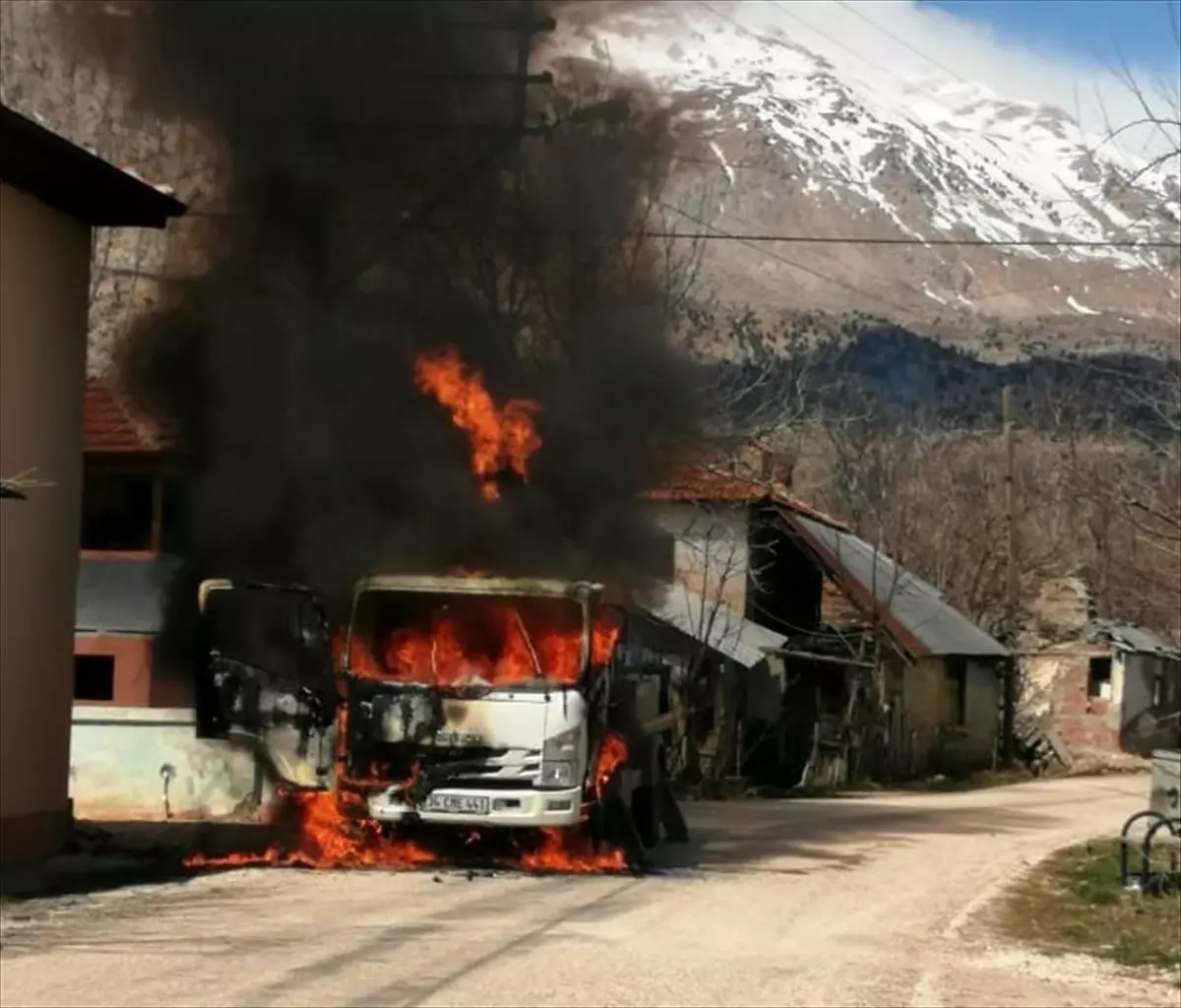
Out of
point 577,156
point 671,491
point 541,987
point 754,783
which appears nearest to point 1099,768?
point 754,783

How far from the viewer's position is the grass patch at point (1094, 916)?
1174cm

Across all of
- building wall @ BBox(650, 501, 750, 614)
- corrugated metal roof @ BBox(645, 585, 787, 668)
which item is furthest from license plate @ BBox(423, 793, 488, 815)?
building wall @ BBox(650, 501, 750, 614)

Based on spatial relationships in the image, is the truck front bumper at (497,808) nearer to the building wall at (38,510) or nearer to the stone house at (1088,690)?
the building wall at (38,510)

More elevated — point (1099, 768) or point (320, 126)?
point (320, 126)

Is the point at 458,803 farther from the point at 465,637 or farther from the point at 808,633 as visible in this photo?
the point at 808,633

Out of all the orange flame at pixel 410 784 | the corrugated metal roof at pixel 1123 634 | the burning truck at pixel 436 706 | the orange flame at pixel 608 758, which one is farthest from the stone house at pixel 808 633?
the burning truck at pixel 436 706

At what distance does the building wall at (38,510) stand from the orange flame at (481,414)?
3.13 meters

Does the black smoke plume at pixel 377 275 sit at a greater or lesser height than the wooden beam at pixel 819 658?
greater

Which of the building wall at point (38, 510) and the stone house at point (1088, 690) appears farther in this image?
the stone house at point (1088, 690)

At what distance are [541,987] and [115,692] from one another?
12.8 metres

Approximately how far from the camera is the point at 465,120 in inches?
679

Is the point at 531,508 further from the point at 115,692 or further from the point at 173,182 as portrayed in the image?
the point at 115,692

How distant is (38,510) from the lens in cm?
1413

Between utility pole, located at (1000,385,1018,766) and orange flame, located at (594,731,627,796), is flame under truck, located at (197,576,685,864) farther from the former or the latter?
utility pole, located at (1000,385,1018,766)
